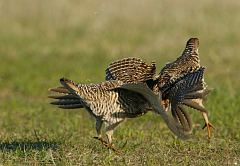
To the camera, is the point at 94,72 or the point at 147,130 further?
the point at 94,72

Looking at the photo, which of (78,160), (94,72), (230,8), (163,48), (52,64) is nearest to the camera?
(78,160)

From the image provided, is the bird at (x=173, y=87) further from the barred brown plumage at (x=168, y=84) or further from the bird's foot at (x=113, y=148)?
the bird's foot at (x=113, y=148)

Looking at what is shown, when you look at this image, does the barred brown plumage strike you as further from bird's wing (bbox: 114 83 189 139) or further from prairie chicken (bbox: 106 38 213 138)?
bird's wing (bbox: 114 83 189 139)

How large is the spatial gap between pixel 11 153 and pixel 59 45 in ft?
29.2

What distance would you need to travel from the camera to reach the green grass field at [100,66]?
669 centimetres

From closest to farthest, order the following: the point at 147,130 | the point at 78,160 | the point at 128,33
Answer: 1. the point at 78,160
2. the point at 147,130
3. the point at 128,33

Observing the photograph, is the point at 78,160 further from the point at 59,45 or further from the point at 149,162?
the point at 59,45

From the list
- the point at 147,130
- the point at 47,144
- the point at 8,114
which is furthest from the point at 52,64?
the point at 47,144

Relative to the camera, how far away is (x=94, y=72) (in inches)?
496

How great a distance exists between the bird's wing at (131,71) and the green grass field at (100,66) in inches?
27.0

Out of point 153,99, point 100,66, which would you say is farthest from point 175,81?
point 100,66

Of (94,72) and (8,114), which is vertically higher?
(94,72)

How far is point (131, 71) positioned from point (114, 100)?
422 millimetres

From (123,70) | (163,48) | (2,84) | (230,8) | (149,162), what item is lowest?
(149,162)
